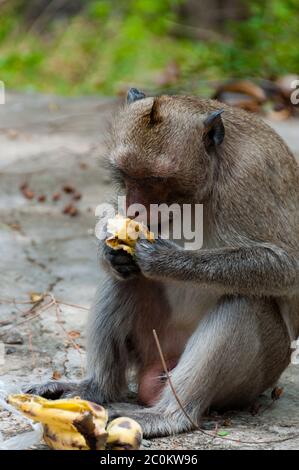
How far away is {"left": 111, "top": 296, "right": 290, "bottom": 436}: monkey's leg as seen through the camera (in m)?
4.55

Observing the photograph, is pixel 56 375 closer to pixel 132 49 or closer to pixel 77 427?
pixel 77 427

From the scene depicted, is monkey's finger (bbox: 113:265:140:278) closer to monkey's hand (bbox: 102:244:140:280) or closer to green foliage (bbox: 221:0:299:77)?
monkey's hand (bbox: 102:244:140:280)

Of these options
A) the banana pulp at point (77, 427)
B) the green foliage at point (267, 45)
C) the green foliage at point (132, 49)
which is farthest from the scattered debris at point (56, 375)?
the green foliage at point (267, 45)

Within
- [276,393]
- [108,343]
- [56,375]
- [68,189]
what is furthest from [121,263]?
[68,189]

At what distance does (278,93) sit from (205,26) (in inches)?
200

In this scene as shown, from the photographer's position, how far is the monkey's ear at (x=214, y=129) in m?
4.79

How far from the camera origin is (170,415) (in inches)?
181

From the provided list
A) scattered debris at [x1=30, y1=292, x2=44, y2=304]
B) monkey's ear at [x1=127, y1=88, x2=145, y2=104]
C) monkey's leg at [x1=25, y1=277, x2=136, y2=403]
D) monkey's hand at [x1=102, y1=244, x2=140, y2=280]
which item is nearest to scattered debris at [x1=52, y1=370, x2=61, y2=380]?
monkey's leg at [x1=25, y1=277, x2=136, y2=403]

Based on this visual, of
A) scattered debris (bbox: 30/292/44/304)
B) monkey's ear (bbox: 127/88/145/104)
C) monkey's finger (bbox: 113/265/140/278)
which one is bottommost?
scattered debris (bbox: 30/292/44/304)

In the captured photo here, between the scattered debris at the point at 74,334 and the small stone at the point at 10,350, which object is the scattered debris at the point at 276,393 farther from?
the small stone at the point at 10,350

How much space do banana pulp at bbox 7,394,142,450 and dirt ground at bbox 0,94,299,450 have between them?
1.00 feet

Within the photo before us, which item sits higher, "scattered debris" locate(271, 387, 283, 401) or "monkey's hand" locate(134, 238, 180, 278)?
"monkey's hand" locate(134, 238, 180, 278)

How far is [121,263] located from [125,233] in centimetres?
19

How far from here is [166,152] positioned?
4.64m
